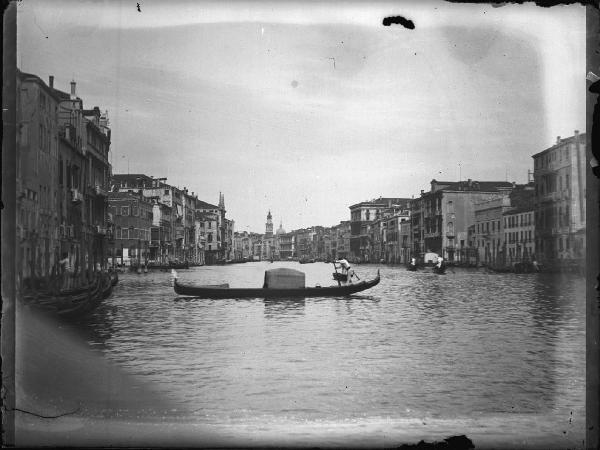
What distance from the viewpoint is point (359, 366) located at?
4641 mm

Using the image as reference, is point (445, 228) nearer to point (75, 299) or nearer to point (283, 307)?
point (283, 307)

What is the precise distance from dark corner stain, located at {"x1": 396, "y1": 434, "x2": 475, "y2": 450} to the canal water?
0.08 metres

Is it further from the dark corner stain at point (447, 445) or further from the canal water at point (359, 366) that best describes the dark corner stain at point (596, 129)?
the dark corner stain at point (447, 445)

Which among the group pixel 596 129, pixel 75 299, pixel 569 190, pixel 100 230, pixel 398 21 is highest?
pixel 398 21

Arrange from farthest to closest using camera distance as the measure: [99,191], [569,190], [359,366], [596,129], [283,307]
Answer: [283,307] → [359,366] → [99,191] → [569,190] → [596,129]

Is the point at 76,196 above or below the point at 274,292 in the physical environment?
above

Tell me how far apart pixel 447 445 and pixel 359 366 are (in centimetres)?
245

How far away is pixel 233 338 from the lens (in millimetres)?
5992

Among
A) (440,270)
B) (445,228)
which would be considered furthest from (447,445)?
(445,228)

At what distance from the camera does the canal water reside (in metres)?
2.72

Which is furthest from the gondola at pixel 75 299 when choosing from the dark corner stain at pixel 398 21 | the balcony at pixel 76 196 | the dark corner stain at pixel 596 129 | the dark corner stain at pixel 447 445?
the dark corner stain at pixel 596 129

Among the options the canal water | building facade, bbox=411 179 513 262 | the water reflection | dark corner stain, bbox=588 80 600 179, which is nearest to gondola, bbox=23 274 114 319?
the canal water

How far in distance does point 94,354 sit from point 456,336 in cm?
376

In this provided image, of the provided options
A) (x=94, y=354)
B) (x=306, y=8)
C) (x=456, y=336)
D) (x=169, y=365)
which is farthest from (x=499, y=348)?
(x=306, y=8)
